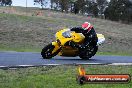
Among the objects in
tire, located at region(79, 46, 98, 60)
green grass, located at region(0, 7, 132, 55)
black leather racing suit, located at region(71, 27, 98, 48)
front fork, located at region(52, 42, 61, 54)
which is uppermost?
black leather racing suit, located at region(71, 27, 98, 48)

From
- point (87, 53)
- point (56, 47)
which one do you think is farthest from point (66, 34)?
point (87, 53)

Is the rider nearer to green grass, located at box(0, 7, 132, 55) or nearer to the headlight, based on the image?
the headlight

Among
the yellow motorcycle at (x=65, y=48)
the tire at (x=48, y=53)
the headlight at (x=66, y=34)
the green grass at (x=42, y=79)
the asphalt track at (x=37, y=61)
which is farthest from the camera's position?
the headlight at (x=66, y=34)

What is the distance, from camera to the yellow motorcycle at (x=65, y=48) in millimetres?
16422

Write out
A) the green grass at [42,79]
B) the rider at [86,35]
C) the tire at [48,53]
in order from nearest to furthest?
1. the green grass at [42,79]
2. the tire at [48,53]
3. the rider at [86,35]

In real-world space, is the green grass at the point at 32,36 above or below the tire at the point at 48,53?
below

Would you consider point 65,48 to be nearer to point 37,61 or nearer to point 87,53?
point 87,53

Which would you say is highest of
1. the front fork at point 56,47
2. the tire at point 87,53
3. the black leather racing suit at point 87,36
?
the black leather racing suit at point 87,36

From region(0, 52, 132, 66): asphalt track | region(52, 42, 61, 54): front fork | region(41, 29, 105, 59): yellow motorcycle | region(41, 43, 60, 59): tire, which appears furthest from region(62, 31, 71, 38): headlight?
region(0, 52, 132, 66): asphalt track

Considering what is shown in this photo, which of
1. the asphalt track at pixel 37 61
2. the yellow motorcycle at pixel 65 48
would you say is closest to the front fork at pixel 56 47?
the yellow motorcycle at pixel 65 48

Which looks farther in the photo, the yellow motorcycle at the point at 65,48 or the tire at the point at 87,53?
the tire at the point at 87,53

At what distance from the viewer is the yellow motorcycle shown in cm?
1642

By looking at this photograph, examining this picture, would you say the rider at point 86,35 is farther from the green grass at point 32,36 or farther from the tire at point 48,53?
the green grass at point 32,36

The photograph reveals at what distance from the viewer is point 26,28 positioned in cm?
4562
